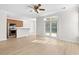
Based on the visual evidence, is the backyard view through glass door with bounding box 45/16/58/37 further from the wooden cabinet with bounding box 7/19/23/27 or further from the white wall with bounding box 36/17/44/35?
the wooden cabinet with bounding box 7/19/23/27

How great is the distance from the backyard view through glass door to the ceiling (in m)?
0.18

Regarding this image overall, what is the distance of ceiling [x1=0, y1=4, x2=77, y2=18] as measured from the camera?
3246mm

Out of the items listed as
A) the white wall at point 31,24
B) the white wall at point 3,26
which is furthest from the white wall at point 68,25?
the white wall at point 3,26

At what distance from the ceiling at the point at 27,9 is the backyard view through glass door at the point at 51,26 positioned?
18 cm

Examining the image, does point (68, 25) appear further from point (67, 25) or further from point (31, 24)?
point (31, 24)

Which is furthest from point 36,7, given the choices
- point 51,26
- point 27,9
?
point 51,26

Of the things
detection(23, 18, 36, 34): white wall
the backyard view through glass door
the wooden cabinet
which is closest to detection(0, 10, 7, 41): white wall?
the wooden cabinet

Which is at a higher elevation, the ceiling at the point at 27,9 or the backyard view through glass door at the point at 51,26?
the ceiling at the point at 27,9

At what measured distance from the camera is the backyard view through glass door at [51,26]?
11.2ft

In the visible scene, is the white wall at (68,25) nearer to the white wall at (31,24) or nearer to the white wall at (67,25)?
the white wall at (67,25)

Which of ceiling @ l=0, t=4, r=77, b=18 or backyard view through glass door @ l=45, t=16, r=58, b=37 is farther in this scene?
backyard view through glass door @ l=45, t=16, r=58, b=37

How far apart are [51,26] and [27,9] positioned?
0.82 m

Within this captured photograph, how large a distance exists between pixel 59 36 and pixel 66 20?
1.67 ft

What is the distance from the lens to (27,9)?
335 centimetres
